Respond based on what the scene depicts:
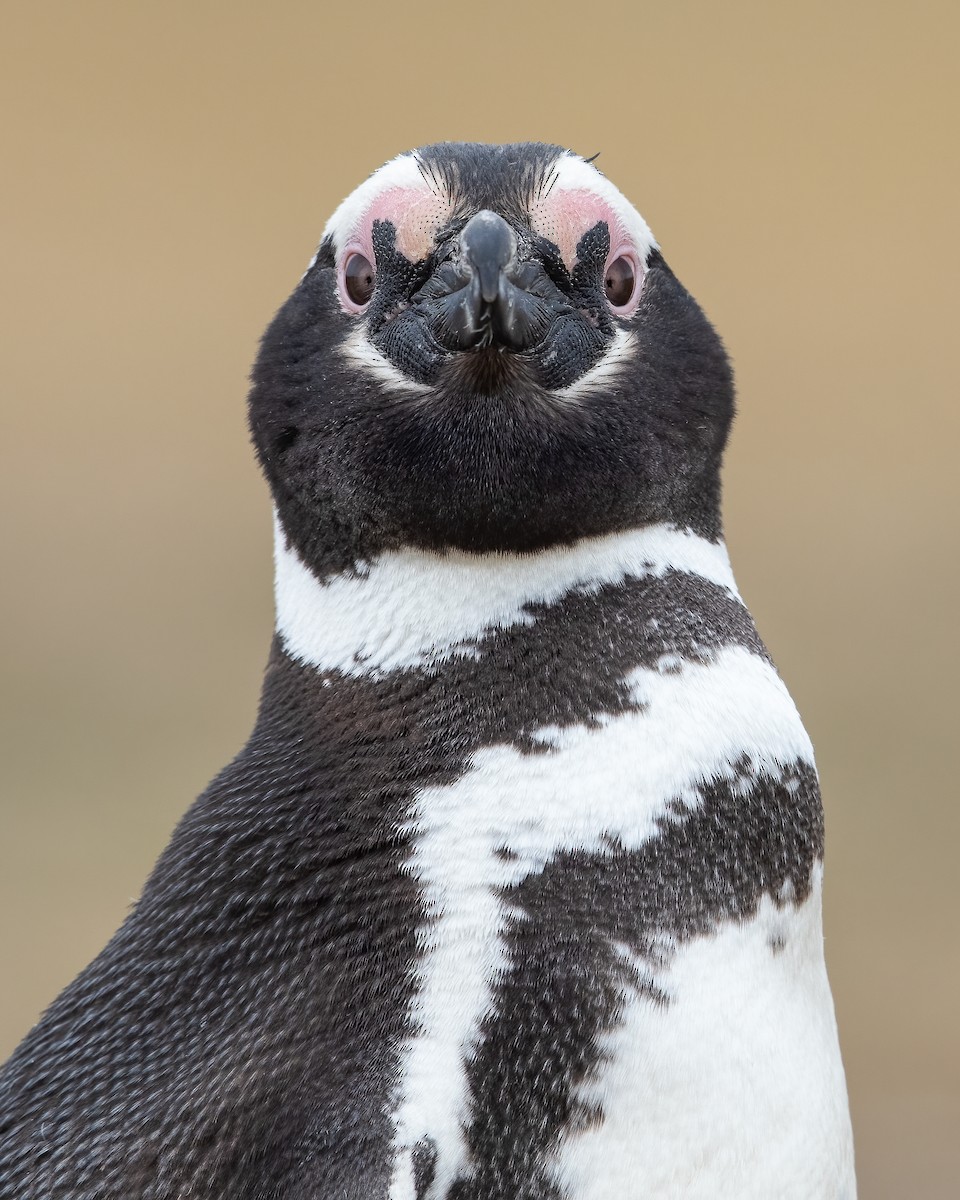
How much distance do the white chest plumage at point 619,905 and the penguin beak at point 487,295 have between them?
5.8 inches

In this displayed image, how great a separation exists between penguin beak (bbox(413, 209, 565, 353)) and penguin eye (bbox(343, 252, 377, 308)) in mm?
63

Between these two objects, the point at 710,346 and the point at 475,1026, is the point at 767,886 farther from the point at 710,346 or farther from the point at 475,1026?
the point at 710,346

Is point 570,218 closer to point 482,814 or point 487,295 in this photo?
point 487,295

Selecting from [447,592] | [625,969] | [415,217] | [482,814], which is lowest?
[625,969]

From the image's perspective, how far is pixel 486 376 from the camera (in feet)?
3.76

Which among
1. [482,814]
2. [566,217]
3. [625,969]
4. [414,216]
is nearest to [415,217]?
[414,216]

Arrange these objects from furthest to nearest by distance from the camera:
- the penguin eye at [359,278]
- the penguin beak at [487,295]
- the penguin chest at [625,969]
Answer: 1. the penguin eye at [359,278]
2. the penguin beak at [487,295]
3. the penguin chest at [625,969]

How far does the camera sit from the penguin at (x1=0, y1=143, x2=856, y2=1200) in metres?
1.02

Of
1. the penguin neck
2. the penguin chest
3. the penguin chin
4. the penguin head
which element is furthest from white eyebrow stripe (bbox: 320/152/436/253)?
the penguin chest

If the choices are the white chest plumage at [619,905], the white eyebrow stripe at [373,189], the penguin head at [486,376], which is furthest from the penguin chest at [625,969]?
the white eyebrow stripe at [373,189]

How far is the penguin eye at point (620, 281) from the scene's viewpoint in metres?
1.23

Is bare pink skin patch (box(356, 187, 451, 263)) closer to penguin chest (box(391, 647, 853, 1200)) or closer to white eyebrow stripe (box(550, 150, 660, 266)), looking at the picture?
white eyebrow stripe (box(550, 150, 660, 266))

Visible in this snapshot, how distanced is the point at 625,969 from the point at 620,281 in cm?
50

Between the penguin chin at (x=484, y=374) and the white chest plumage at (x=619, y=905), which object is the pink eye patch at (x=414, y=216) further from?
the white chest plumage at (x=619, y=905)
